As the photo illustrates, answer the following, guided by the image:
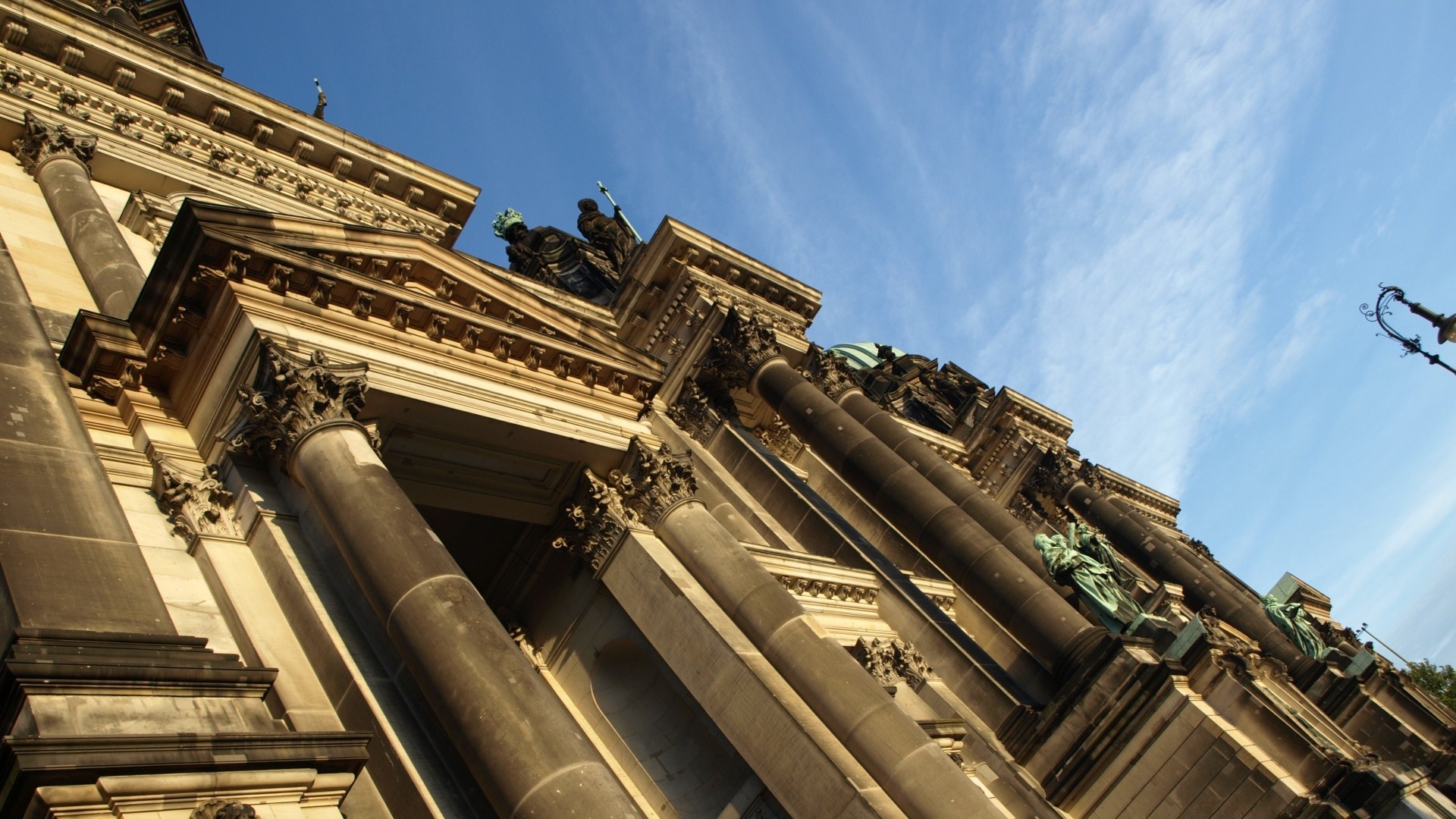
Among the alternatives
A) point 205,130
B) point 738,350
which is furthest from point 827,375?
point 205,130

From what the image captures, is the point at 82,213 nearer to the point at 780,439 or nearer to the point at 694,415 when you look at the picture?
the point at 694,415

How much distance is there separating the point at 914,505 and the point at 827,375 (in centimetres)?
524

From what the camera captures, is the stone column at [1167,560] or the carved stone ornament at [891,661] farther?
the stone column at [1167,560]

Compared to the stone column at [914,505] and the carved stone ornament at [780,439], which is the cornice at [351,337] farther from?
the carved stone ornament at [780,439]

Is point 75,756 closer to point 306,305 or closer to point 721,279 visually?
point 306,305

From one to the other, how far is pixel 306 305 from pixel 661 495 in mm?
5319

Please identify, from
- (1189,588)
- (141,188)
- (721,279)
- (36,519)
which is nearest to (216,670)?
(36,519)

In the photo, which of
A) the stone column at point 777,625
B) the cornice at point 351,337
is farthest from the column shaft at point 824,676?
the cornice at point 351,337

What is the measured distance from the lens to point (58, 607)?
745 cm

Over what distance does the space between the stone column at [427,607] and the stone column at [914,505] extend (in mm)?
9851

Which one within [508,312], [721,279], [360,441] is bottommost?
[360,441]

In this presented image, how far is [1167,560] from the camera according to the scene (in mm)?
28516

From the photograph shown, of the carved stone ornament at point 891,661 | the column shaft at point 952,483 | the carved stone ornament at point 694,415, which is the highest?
the column shaft at point 952,483

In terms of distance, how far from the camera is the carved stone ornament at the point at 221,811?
680 cm
